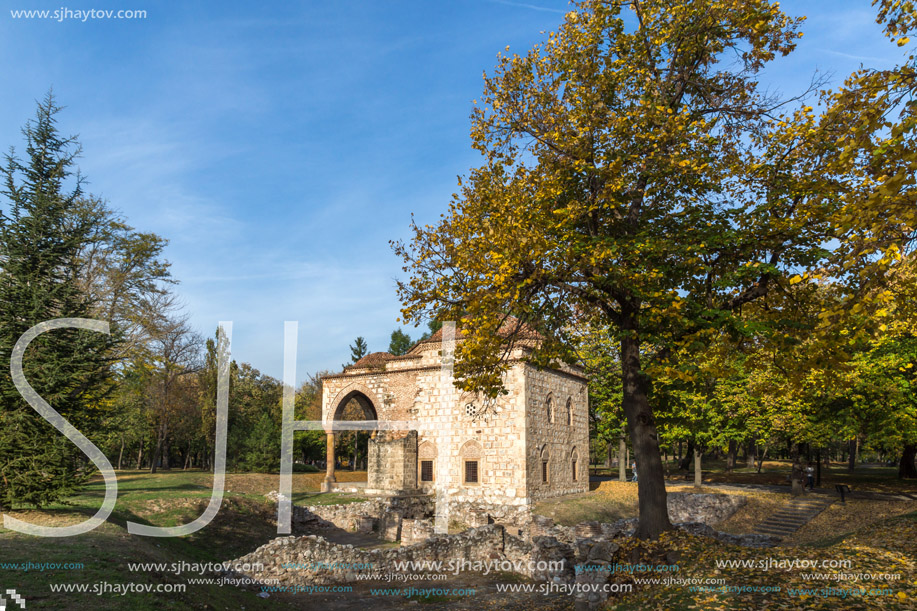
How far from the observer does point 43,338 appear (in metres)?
11.6

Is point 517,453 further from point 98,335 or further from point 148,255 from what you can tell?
point 148,255

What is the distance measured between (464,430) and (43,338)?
1700 cm

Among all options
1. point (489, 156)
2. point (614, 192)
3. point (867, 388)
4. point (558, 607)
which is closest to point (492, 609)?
point (558, 607)

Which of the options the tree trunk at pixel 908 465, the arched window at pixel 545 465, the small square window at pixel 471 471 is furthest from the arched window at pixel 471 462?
the tree trunk at pixel 908 465

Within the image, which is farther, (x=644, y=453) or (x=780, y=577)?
(x=644, y=453)

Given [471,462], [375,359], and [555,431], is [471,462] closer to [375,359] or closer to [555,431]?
[555,431]

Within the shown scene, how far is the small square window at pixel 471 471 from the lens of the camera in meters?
23.8

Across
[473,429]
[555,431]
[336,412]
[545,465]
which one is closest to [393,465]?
[473,429]

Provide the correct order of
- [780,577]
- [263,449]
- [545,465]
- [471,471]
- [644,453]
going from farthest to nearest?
1. [263,449]
2. [545,465]
3. [471,471]
4. [644,453]
5. [780,577]

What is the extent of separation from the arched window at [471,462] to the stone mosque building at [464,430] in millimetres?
46

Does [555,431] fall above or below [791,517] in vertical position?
above

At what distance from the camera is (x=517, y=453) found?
22719 mm

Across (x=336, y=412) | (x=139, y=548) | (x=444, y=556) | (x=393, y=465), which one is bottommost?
(x=444, y=556)

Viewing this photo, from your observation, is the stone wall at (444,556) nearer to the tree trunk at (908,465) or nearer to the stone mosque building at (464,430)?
the stone mosque building at (464,430)
